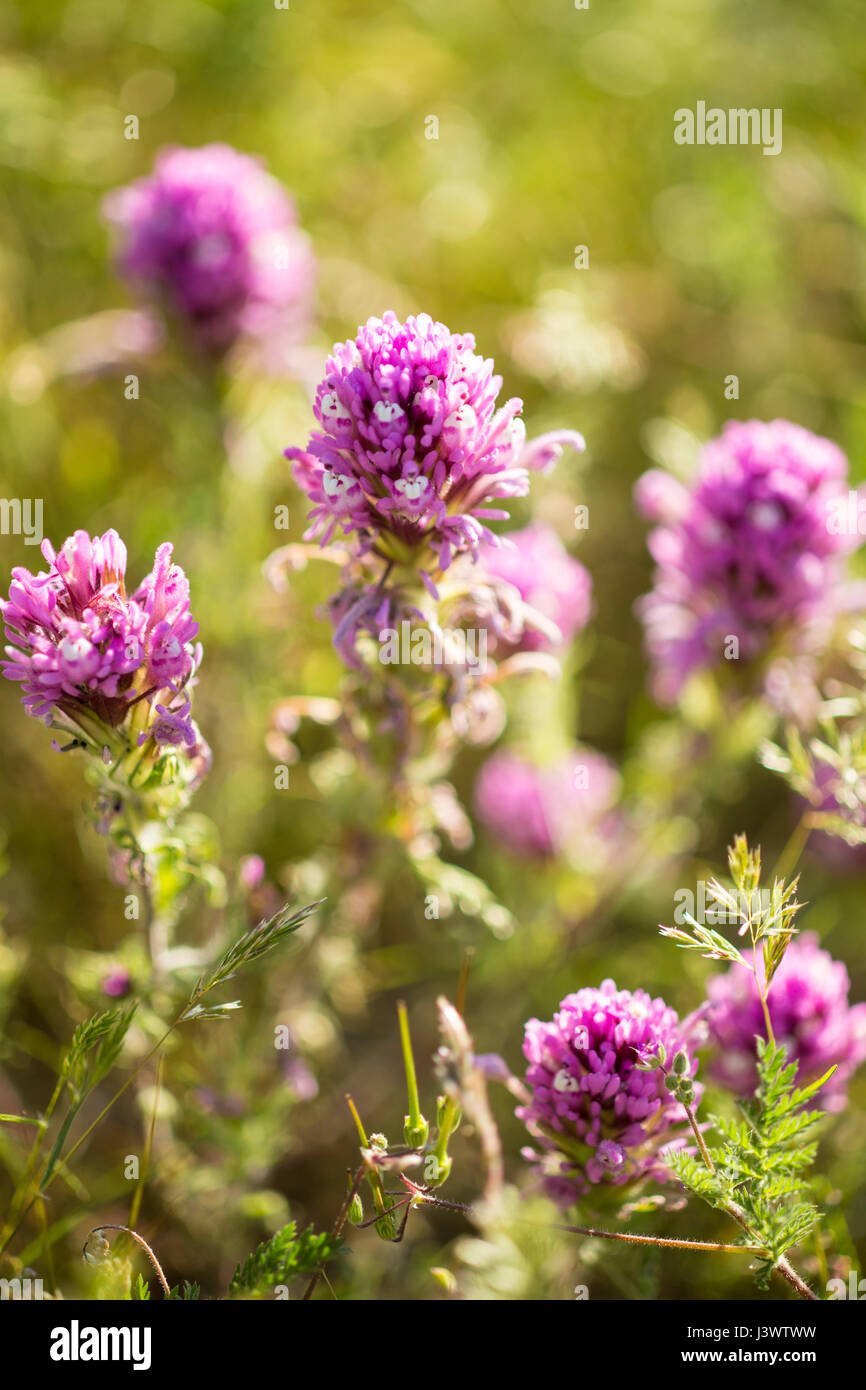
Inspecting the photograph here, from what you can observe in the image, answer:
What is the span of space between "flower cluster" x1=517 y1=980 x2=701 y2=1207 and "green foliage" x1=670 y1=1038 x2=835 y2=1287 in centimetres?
11

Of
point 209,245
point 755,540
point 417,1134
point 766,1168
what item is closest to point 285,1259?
point 417,1134

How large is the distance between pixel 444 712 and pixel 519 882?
129cm

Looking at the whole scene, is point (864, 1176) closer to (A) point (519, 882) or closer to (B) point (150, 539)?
(A) point (519, 882)

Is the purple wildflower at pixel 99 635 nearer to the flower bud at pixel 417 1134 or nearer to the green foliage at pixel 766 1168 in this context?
the flower bud at pixel 417 1134

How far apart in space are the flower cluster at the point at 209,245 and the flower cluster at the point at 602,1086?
2.13m

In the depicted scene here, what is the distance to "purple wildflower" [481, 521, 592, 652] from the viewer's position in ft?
8.90

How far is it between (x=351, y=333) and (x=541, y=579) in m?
2.03

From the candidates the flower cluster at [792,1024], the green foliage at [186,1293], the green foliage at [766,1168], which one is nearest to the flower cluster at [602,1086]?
the green foliage at [766,1168]

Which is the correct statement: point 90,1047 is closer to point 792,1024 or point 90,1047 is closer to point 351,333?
point 792,1024

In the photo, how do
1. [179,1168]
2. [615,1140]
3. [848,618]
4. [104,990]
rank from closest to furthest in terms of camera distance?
→ [615,1140]
[104,990]
[179,1168]
[848,618]

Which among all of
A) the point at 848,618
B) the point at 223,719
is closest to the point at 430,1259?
the point at 223,719

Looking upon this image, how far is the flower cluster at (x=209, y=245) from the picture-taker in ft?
9.34

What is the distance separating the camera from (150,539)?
318 centimetres

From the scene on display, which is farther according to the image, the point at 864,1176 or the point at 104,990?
the point at 864,1176
